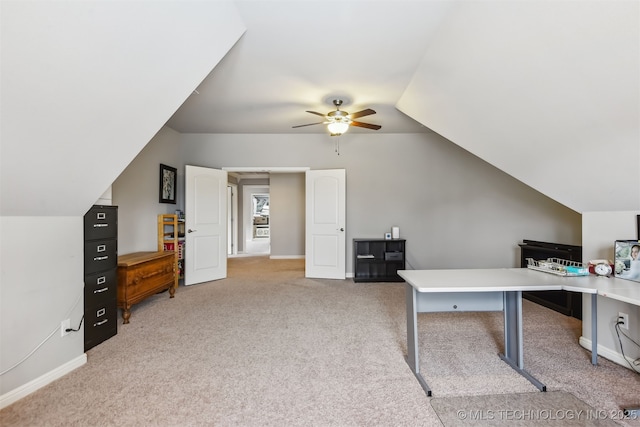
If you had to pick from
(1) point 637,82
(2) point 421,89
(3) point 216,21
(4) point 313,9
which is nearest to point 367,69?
(2) point 421,89

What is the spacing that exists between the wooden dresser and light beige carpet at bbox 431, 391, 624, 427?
3042 millimetres

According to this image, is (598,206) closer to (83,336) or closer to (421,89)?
(421,89)

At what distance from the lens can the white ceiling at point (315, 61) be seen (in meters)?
2.09

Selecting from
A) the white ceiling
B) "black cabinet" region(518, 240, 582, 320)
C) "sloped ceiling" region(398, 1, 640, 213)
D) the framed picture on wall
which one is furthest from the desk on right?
the framed picture on wall

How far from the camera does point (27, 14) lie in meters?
1.12

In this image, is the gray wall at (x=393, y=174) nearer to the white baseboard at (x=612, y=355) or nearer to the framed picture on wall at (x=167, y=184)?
the framed picture on wall at (x=167, y=184)

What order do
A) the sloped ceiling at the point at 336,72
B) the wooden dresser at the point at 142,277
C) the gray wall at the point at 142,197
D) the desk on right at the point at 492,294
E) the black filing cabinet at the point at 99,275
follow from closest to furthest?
1. the sloped ceiling at the point at 336,72
2. the desk on right at the point at 492,294
3. the black filing cabinet at the point at 99,275
4. the wooden dresser at the point at 142,277
5. the gray wall at the point at 142,197

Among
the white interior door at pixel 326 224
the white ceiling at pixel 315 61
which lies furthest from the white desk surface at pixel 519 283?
the white interior door at pixel 326 224

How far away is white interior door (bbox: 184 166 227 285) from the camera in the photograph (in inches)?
179

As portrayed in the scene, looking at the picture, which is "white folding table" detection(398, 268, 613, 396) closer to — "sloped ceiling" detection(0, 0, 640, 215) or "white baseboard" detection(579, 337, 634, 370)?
"white baseboard" detection(579, 337, 634, 370)

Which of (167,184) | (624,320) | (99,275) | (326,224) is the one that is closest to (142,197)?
(167,184)

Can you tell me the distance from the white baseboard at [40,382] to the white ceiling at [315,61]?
251 centimetres

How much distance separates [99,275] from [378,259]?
12.7 ft

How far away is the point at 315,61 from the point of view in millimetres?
2740
